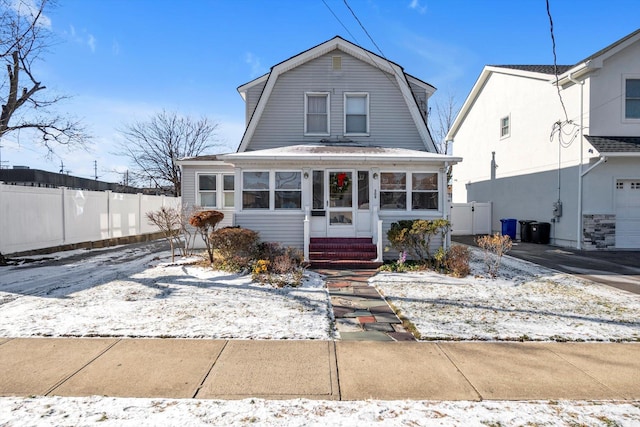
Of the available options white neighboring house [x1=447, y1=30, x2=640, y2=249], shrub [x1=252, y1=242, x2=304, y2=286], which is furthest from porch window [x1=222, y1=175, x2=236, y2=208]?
white neighboring house [x1=447, y1=30, x2=640, y2=249]

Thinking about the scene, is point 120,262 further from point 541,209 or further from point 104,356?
point 541,209

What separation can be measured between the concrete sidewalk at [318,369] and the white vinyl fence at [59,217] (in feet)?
26.2

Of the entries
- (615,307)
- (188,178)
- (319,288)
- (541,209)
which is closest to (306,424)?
(319,288)

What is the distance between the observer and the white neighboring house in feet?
42.4

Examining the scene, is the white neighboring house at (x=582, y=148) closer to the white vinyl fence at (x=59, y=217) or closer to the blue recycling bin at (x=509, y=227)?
the blue recycling bin at (x=509, y=227)

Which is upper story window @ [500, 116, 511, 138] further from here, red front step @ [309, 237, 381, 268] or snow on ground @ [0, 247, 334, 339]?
snow on ground @ [0, 247, 334, 339]

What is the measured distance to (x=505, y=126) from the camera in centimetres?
1831

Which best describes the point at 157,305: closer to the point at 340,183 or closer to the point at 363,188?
the point at 340,183

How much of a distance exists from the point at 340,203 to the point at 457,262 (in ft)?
12.7

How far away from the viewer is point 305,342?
4.58 metres

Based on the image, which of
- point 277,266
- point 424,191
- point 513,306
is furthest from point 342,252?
point 513,306

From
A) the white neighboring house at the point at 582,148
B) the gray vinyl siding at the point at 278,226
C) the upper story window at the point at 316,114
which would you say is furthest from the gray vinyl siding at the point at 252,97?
the white neighboring house at the point at 582,148

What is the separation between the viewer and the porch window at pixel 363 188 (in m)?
11.0

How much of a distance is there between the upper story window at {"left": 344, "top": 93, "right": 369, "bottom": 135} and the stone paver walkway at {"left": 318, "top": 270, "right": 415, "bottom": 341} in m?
6.18
